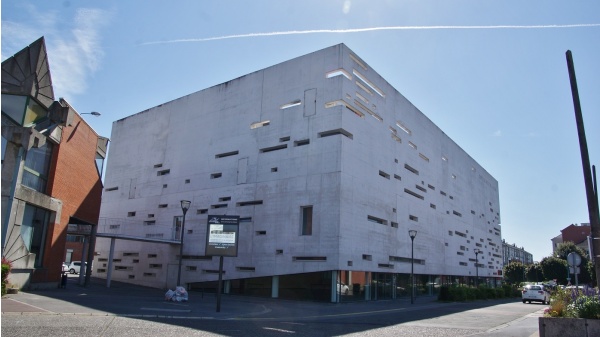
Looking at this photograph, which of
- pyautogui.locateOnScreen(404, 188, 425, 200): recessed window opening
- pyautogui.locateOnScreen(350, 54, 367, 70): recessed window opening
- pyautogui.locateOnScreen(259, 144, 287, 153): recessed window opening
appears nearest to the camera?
pyautogui.locateOnScreen(350, 54, 367, 70): recessed window opening

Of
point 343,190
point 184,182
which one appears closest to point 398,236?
point 343,190

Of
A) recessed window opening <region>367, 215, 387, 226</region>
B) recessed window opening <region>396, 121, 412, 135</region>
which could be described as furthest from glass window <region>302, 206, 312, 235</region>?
recessed window opening <region>396, 121, 412, 135</region>

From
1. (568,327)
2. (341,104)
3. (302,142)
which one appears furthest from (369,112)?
(568,327)

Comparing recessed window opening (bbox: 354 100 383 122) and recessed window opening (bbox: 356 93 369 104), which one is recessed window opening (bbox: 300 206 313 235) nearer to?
recessed window opening (bbox: 354 100 383 122)

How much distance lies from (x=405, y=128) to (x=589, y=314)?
34440 millimetres

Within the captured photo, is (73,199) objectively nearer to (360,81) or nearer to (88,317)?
(88,317)

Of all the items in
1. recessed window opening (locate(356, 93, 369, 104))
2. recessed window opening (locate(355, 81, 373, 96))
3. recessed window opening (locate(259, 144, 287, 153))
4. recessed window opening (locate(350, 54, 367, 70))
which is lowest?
recessed window opening (locate(259, 144, 287, 153))

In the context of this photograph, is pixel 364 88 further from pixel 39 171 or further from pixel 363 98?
pixel 39 171

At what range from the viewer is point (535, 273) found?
277 ft

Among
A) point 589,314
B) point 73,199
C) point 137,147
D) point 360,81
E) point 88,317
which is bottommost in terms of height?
point 88,317

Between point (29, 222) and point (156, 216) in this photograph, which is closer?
point (29, 222)

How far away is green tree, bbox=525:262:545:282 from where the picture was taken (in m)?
82.2

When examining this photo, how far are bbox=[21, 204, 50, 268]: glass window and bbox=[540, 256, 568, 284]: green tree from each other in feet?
260

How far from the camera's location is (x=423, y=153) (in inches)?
1911
